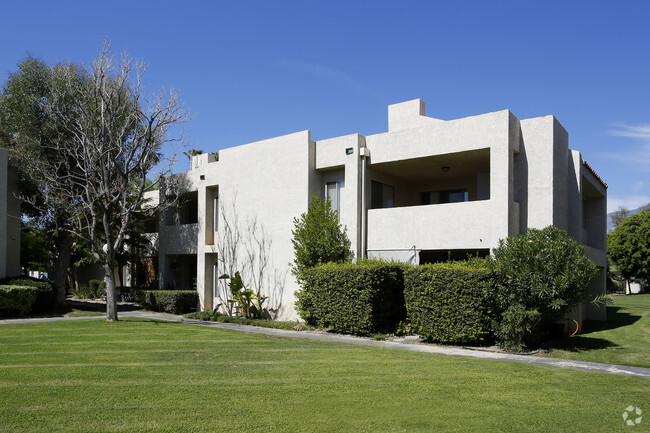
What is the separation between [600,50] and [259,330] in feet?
50.4

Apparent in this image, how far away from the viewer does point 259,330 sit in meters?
18.5

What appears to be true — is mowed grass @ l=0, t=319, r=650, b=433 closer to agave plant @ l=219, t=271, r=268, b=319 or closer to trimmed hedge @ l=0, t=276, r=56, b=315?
agave plant @ l=219, t=271, r=268, b=319

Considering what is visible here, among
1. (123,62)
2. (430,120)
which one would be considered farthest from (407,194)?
(123,62)

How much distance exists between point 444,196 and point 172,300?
46.8ft

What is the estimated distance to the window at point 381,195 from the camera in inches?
810

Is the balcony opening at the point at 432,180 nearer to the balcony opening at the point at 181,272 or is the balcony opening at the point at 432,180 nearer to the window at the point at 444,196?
the window at the point at 444,196

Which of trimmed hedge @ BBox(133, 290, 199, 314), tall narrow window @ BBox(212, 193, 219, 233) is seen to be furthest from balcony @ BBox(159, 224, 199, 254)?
trimmed hedge @ BBox(133, 290, 199, 314)

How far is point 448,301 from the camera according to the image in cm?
1463

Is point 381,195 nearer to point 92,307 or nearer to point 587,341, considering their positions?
point 587,341

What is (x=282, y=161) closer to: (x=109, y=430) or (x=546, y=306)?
(x=546, y=306)

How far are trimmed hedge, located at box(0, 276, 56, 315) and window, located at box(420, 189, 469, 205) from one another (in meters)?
17.9

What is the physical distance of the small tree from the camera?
19156mm

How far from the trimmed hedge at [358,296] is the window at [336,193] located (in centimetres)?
313

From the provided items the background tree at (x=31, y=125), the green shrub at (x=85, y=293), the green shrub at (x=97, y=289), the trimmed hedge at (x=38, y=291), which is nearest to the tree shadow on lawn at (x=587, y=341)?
the trimmed hedge at (x=38, y=291)
